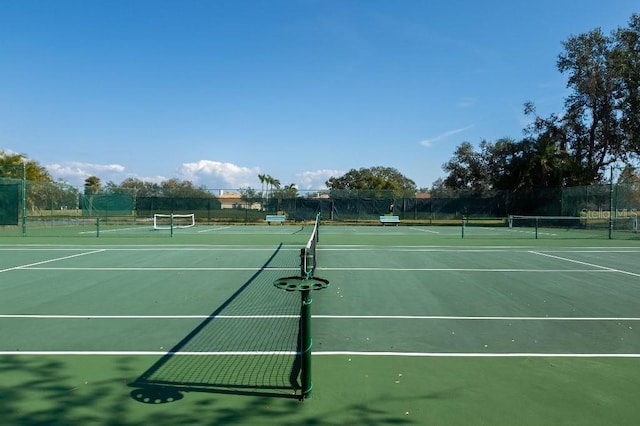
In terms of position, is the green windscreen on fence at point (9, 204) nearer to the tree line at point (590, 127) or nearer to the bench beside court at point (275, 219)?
the bench beside court at point (275, 219)

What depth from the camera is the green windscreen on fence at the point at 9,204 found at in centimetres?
2475

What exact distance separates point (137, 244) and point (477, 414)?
16.9 meters

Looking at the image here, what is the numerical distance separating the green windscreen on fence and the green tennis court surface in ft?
55.0

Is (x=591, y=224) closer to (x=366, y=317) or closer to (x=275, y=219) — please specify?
(x=275, y=219)

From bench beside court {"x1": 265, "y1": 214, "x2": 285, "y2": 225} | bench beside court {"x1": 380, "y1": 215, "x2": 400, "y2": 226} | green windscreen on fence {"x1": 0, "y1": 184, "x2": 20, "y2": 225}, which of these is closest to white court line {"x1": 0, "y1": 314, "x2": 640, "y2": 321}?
green windscreen on fence {"x1": 0, "y1": 184, "x2": 20, "y2": 225}

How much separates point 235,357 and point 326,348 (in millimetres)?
1010

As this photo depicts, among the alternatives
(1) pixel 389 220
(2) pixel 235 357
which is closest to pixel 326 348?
(2) pixel 235 357

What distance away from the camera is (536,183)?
3900 cm

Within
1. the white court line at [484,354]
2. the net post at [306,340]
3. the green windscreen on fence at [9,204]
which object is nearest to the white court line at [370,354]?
the white court line at [484,354]

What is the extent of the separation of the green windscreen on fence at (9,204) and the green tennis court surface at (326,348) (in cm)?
1678

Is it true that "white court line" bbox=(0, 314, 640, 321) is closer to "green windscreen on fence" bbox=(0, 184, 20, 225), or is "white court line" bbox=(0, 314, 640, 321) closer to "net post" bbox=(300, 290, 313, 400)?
"net post" bbox=(300, 290, 313, 400)

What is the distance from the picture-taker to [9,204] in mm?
25016

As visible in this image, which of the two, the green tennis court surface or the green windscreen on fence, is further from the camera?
the green windscreen on fence

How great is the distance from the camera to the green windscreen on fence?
24748mm
